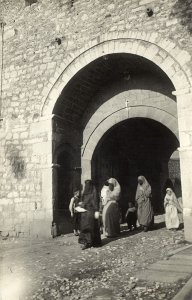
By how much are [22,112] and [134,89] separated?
9.14 ft

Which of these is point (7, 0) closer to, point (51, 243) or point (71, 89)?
point (71, 89)

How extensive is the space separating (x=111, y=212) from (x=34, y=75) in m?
3.73

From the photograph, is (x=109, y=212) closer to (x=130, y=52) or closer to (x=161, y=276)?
(x=161, y=276)

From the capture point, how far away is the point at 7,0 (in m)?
8.48

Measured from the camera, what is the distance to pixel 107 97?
8.32 m

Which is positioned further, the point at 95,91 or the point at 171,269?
the point at 95,91

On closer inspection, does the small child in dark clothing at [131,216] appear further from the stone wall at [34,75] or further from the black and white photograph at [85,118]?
the stone wall at [34,75]

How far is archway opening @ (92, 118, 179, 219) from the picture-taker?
28.6 feet

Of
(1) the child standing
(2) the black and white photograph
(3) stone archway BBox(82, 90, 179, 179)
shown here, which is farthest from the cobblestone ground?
(3) stone archway BBox(82, 90, 179, 179)

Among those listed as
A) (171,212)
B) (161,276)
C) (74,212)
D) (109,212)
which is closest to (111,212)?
(109,212)

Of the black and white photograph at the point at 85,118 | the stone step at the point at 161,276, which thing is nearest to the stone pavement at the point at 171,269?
the stone step at the point at 161,276

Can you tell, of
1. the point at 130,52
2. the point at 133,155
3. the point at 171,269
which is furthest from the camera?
the point at 133,155

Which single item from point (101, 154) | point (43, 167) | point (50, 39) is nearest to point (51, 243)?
point (43, 167)

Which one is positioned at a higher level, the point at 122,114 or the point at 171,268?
the point at 122,114
